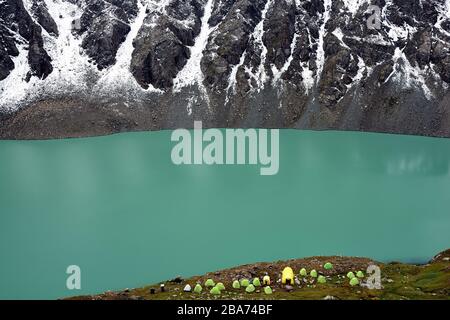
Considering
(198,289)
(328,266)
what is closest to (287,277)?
(328,266)

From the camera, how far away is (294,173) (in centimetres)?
6681

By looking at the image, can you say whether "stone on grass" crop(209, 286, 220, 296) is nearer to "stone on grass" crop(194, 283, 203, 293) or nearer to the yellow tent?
A: "stone on grass" crop(194, 283, 203, 293)

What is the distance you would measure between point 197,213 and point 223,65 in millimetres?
84884

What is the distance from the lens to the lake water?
36.4 meters

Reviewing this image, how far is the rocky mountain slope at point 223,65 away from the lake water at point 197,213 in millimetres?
30544

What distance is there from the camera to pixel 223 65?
127000 millimetres

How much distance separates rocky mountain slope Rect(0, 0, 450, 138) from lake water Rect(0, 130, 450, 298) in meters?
30.5

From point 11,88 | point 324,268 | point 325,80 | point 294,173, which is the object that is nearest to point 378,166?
point 294,173

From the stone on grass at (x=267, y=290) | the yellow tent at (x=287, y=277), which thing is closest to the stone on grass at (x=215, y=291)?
the stone on grass at (x=267, y=290)

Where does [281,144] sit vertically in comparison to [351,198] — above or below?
above

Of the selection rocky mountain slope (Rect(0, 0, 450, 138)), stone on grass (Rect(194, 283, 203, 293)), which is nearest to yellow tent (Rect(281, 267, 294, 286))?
stone on grass (Rect(194, 283, 203, 293))

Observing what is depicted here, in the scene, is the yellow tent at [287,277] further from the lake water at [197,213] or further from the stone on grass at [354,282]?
the lake water at [197,213]

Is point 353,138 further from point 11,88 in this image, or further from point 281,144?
point 11,88

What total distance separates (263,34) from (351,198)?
9068 cm
